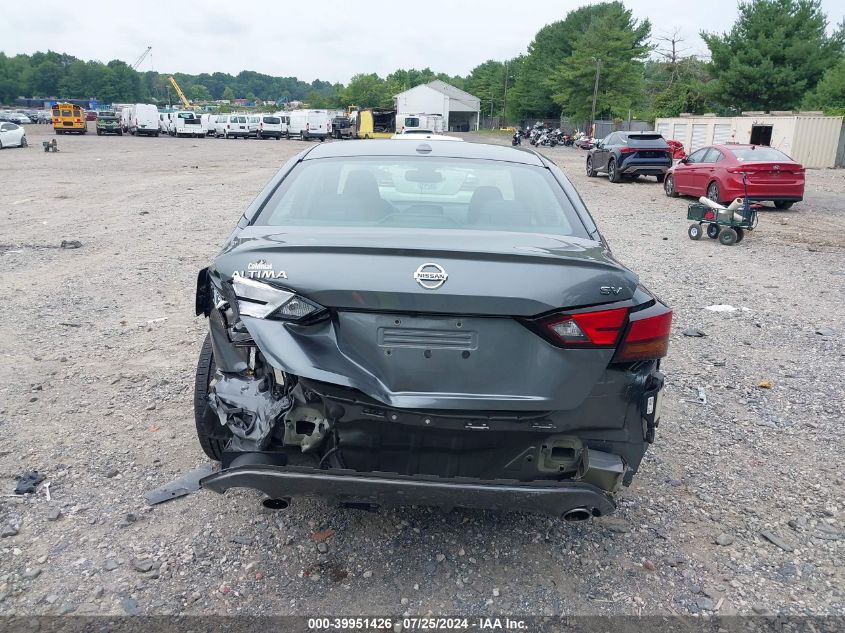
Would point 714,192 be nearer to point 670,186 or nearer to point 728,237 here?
point 670,186

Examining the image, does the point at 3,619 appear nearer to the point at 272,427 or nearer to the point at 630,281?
the point at 272,427

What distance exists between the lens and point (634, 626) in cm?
271

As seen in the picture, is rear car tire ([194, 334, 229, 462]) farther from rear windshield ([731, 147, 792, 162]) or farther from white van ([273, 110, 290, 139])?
white van ([273, 110, 290, 139])

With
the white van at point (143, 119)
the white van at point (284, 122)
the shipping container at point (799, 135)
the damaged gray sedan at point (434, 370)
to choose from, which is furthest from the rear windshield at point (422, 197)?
the white van at point (143, 119)

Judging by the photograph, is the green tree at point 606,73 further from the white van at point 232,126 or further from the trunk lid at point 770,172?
the trunk lid at point 770,172

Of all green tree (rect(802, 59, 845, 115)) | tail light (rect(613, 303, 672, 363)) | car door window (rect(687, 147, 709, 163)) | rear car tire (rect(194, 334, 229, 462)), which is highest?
green tree (rect(802, 59, 845, 115))

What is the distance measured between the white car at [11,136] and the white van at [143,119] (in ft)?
68.8

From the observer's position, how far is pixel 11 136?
36594 mm

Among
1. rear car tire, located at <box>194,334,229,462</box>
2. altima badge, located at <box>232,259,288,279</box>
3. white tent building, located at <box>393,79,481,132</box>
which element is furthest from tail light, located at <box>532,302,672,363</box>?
white tent building, located at <box>393,79,481,132</box>

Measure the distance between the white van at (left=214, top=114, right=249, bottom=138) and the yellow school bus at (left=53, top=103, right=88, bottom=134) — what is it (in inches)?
418

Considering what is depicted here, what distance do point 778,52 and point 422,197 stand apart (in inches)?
1926

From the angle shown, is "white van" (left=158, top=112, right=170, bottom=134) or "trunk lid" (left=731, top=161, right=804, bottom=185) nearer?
"trunk lid" (left=731, top=161, right=804, bottom=185)

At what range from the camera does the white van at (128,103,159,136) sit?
2261 inches

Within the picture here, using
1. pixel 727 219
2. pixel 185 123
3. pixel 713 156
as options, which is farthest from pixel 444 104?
pixel 727 219
